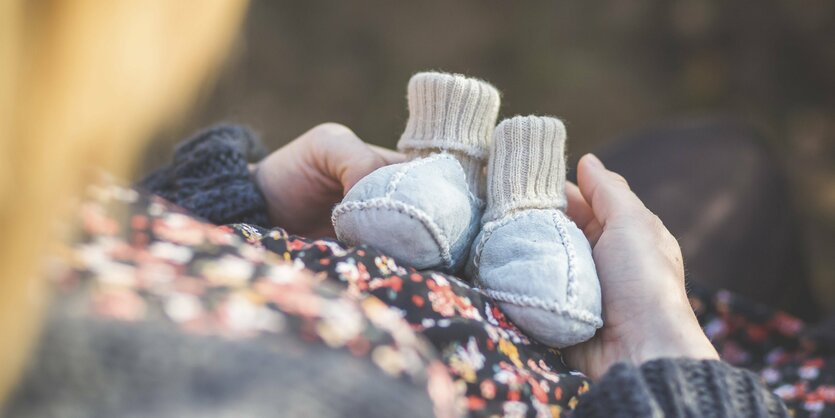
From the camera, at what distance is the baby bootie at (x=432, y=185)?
1.84 feet

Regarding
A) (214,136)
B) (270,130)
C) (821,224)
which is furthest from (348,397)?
(821,224)

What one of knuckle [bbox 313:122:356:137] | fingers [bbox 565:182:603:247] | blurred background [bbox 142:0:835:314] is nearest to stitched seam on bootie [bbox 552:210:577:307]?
fingers [bbox 565:182:603:247]

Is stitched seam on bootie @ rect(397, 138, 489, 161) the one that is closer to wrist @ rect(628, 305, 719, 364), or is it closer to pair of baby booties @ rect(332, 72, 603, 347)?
pair of baby booties @ rect(332, 72, 603, 347)

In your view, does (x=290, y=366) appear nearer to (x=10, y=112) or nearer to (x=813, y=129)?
(x=10, y=112)

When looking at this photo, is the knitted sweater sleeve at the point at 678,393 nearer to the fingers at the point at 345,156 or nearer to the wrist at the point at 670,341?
the wrist at the point at 670,341

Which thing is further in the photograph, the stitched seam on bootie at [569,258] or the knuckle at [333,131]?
the knuckle at [333,131]

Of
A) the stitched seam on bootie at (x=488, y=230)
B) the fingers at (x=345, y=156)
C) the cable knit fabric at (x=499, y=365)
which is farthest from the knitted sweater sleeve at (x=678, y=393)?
the fingers at (x=345, y=156)

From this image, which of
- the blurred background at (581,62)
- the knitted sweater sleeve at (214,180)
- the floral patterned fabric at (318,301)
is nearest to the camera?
the floral patterned fabric at (318,301)

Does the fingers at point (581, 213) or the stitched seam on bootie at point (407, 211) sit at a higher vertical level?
the stitched seam on bootie at point (407, 211)

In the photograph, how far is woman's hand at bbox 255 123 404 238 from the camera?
75 centimetres

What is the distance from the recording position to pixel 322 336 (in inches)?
16.2

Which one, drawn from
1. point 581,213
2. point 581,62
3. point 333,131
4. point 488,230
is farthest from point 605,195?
point 581,62

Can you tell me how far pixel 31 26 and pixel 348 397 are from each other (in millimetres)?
228

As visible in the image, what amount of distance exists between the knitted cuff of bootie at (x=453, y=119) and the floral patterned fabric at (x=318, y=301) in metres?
0.11
